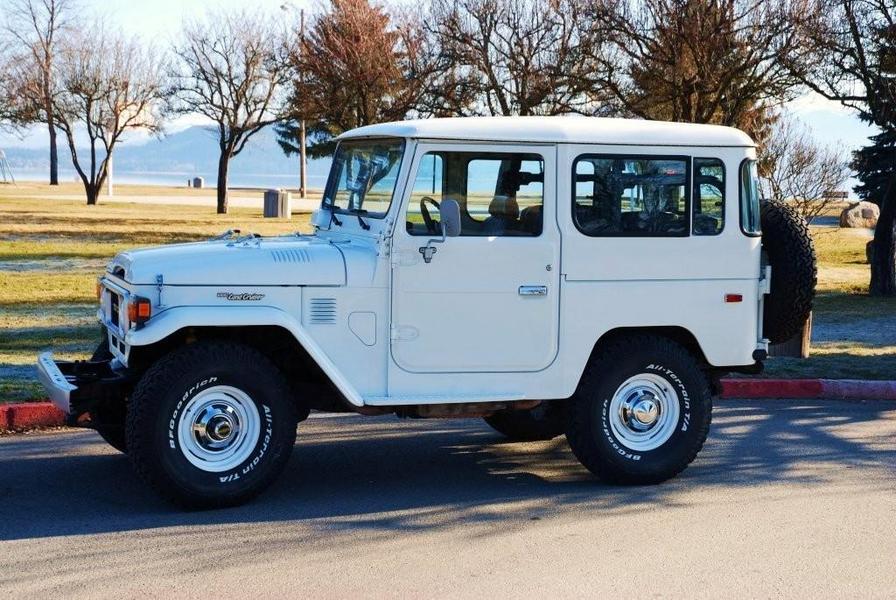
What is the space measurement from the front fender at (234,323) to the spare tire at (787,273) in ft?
8.92

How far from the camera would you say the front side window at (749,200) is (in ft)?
24.2

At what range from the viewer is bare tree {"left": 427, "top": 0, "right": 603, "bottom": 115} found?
2159cm

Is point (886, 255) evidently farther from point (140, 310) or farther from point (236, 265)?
point (140, 310)

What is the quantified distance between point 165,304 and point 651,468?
303 centimetres

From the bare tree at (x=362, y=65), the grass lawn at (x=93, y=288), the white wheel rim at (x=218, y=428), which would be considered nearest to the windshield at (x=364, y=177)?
the white wheel rim at (x=218, y=428)

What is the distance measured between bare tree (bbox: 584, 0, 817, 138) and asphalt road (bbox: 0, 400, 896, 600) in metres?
10.9

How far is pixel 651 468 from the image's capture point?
7309 mm

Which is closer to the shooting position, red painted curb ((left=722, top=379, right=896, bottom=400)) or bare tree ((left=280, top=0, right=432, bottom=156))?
red painted curb ((left=722, top=379, right=896, bottom=400))

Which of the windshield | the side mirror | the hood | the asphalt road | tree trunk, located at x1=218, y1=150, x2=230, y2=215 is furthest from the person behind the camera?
tree trunk, located at x1=218, y1=150, x2=230, y2=215

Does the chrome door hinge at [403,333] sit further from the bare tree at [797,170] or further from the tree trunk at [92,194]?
the tree trunk at [92,194]

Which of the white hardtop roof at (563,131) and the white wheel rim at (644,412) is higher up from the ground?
the white hardtop roof at (563,131)

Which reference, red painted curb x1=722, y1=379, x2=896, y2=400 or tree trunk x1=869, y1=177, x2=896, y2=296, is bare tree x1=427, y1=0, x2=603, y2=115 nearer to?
tree trunk x1=869, y1=177, x2=896, y2=296

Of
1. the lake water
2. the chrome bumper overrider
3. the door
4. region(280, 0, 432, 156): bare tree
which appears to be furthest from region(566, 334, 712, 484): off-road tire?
the lake water

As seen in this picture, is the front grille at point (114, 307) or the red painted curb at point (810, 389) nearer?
the front grille at point (114, 307)
